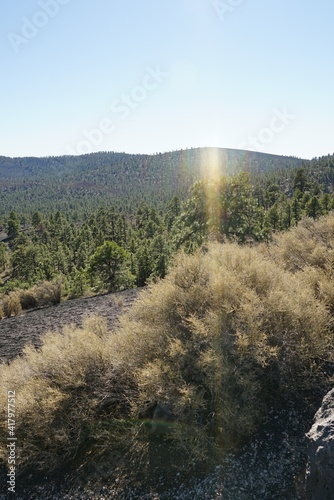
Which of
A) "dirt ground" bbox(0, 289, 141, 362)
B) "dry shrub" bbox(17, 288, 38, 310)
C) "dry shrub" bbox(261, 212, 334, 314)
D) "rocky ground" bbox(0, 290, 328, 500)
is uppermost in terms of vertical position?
"dry shrub" bbox(261, 212, 334, 314)

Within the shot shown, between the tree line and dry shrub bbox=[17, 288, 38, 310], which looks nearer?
the tree line

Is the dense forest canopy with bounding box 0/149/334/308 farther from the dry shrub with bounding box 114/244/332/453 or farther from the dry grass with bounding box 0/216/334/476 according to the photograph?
the dry grass with bounding box 0/216/334/476

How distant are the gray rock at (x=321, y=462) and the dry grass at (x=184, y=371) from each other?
1063 millimetres

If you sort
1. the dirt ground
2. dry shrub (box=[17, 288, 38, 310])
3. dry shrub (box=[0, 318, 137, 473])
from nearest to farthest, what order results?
dry shrub (box=[0, 318, 137, 473]) → the dirt ground → dry shrub (box=[17, 288, 38, 310])

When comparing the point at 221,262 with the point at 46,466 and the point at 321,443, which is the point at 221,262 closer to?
the point at 321,443

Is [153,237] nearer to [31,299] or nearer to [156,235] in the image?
[156,235]

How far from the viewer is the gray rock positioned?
3261 millimetres

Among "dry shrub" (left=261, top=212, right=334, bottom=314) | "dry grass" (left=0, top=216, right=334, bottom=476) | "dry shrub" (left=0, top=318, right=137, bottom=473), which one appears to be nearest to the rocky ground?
"dry grass" (left=0, top=216, right=334, bottom=476)

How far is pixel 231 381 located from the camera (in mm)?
4805

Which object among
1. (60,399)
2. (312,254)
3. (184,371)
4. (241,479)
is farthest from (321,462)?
(312,254)

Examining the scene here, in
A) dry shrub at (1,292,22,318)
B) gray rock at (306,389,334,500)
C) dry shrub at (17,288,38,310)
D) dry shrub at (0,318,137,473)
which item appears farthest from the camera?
dry shrub at (17,288,38,310)

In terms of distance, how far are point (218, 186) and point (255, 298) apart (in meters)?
13.0

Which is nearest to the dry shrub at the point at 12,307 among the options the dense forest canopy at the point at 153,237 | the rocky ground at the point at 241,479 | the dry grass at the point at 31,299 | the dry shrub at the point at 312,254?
the dry grass at the point at 31,299

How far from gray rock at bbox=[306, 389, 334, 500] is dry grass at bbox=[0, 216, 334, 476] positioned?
1.06 m
